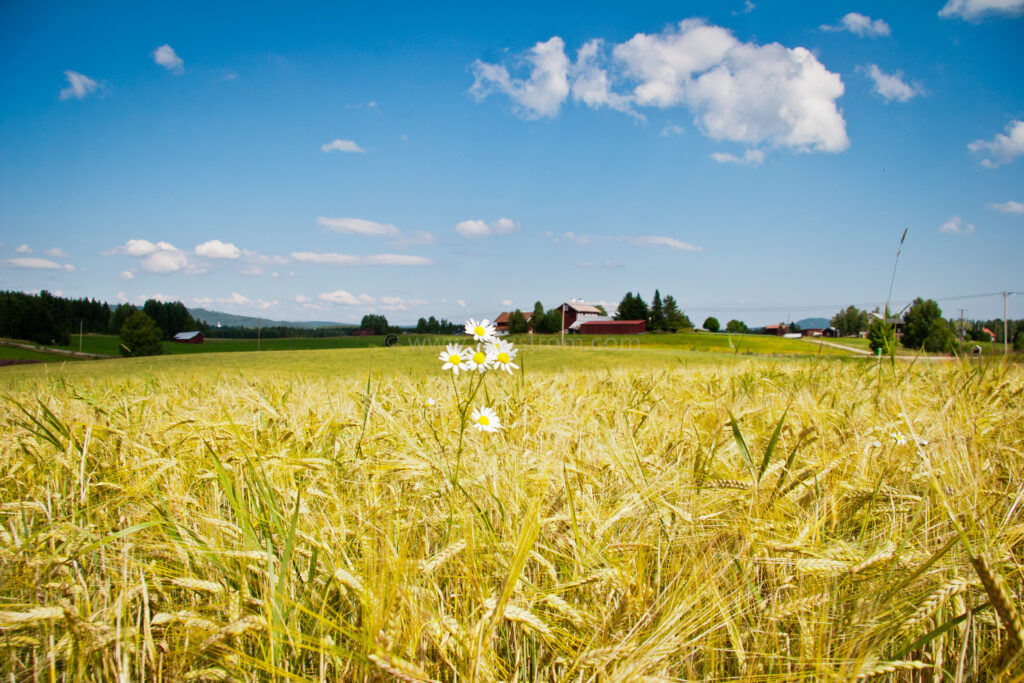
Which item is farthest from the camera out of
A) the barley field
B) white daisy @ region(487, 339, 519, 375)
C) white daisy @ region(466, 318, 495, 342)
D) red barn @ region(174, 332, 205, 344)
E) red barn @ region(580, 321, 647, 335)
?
red barn @ region(580, 321, 647, 335)

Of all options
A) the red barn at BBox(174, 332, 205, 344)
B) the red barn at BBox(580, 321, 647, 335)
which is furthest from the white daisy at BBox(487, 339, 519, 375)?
the red barn at BBox(174, 332, 205, 344)

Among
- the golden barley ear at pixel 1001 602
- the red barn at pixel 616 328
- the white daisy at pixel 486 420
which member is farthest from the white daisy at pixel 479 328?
the red barn at pixel 616 328

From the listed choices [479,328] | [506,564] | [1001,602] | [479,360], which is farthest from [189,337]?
[1001,602]

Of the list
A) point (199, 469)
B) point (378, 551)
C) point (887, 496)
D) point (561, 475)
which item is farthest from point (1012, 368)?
Result: point (199, 469)

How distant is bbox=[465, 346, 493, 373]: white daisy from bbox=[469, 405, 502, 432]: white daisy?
18cm

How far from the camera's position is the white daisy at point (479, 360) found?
197 centimetres

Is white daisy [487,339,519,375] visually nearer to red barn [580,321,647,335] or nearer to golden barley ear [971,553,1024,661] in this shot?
golden barley ear [971,553,1024,661]

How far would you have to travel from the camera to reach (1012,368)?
4098 millimetres

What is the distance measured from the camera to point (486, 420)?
80.0 inches

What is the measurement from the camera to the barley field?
81cm

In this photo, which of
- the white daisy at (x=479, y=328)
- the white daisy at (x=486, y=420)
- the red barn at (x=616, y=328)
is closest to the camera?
the white daisy at (x=486, y=420)

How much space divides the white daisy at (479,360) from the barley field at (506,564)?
295 millimetres

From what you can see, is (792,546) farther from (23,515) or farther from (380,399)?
(380,399)

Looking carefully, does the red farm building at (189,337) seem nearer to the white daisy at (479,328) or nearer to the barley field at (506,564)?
Result: the white daisy at (479,328)
